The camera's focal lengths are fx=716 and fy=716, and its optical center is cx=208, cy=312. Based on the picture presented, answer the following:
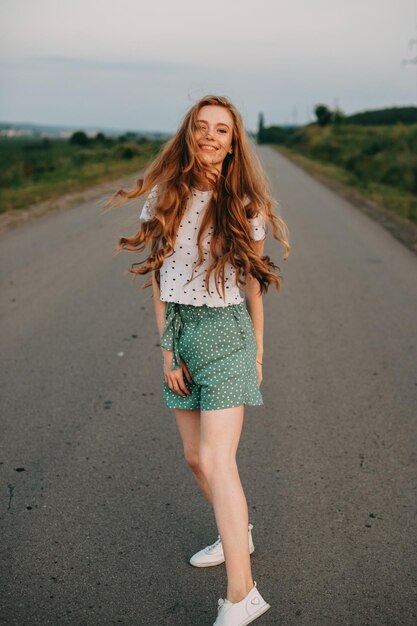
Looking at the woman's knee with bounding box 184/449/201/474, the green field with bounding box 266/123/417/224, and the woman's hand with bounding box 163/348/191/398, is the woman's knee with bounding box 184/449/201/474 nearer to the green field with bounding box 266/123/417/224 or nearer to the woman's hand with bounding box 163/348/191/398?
the woman's hand with bounding box 163/348/191/398

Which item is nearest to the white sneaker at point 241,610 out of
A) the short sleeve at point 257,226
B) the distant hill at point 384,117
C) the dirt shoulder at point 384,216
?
the short sleeve at point 257,226

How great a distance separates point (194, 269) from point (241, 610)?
122cm

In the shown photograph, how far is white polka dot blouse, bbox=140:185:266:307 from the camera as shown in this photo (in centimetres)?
259

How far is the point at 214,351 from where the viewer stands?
2.57 m

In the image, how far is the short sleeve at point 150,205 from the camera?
265cm

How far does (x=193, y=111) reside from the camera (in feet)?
8.61

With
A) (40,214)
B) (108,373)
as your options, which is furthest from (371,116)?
(108,373)

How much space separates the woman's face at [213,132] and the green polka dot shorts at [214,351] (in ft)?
1.81

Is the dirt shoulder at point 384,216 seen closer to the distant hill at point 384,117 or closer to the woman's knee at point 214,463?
the woman's knee at point 214,463

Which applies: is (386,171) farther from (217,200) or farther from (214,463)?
(214,463)

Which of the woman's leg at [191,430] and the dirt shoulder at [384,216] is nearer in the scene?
the woman's leg at [191,430]

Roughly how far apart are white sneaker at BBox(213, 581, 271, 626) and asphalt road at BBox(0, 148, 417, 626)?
13 cm

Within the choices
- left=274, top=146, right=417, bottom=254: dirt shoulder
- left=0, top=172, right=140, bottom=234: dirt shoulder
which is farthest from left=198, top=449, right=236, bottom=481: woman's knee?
left=274, top=146, right=417, bottom=254: dirt shoulder

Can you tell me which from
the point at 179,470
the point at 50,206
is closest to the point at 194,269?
the point at 179,470
